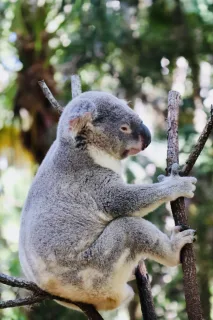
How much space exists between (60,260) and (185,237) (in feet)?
2.24

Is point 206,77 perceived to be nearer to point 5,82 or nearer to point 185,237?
point 5,82

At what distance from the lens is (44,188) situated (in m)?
3.61

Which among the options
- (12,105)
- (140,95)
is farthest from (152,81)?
(12,105)

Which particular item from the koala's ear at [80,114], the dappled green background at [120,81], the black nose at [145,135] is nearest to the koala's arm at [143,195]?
the black nose at [145,135]

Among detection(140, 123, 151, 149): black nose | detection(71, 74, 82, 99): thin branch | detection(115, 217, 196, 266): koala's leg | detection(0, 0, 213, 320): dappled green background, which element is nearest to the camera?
detection(115, 217, 196, 266): koala's leg

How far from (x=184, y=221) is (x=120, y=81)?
15.4 feet

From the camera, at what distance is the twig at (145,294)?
11.7 ft

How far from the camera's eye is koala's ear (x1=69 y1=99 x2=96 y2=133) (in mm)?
3693

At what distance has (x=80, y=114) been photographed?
3.71 metres

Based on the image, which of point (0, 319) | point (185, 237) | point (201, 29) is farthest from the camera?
point (201, 29)

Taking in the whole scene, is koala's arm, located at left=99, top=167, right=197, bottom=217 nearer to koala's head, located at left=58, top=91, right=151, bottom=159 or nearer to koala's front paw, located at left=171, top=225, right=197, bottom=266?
koala's front paw, located at left=171, top=225, right=197, bottom=266

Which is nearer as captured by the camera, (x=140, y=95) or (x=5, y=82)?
A: (x=140, y=95)

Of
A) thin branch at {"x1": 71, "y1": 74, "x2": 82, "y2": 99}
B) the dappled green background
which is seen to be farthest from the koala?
the dappled green background

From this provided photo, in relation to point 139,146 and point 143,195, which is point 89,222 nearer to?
point 143,195
